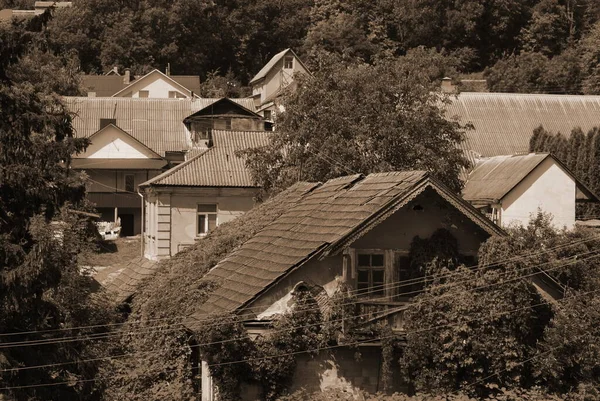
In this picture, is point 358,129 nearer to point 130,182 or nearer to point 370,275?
point 370,275

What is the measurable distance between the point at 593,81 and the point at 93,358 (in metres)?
67.5

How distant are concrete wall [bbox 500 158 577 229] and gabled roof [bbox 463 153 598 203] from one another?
19 centimetres

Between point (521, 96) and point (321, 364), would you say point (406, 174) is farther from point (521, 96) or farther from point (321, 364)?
point (521, 96)

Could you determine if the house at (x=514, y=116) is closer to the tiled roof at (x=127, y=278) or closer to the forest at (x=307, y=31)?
the tiled roof at (x=127, y=278)

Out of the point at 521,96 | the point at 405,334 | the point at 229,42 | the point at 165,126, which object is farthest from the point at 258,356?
the point at 229,42

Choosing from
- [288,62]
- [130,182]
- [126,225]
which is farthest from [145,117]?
[288,62]

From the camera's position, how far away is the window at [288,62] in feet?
258

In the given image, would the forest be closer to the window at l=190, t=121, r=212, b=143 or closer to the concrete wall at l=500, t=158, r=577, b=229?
the window at l=190, t=121, r=212, b=143

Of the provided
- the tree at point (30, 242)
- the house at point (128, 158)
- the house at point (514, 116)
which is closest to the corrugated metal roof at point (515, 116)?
the house at point (514, 116)

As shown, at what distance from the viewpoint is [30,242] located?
781 inches

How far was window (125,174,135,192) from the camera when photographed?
57.1 m

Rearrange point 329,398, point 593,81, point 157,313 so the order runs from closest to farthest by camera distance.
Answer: point 329,398
point 157,313
point 593,81

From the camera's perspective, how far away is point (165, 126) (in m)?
65.2

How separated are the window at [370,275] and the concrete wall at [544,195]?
18.9m
